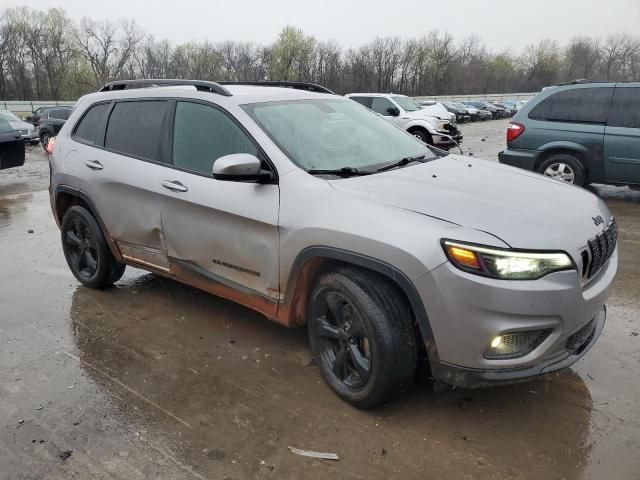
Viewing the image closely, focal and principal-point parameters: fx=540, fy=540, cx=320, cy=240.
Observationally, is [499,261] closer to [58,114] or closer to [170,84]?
[170,84]

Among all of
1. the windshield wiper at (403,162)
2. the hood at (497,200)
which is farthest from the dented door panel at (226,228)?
the windshield wiper at (403,162)

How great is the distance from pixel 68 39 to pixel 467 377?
81.2 metres

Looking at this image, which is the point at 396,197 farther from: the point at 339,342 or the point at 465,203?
the point at 339,342

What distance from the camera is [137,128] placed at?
4219 mm

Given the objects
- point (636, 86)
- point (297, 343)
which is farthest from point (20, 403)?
point (636, 86)

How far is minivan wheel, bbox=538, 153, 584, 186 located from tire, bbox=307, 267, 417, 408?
6135 mm

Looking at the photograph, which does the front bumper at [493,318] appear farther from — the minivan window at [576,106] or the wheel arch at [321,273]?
the minivan window at [576,106]

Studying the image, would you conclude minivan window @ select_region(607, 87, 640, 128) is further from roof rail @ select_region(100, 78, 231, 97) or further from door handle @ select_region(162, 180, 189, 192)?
door handle @ select_region(162, 180, 189, 192)

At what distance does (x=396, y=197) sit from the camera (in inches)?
113

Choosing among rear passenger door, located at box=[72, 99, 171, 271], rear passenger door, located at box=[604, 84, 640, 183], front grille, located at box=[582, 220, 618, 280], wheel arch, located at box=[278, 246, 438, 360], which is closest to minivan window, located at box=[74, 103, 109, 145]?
rear passenger door, located at box=[72, 99, 171, 271]

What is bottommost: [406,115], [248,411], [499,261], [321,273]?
[248,411]

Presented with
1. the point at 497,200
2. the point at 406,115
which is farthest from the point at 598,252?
the point at 406,115

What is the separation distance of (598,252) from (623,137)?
575 centimetres

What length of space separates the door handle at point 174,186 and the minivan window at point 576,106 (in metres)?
6.51
